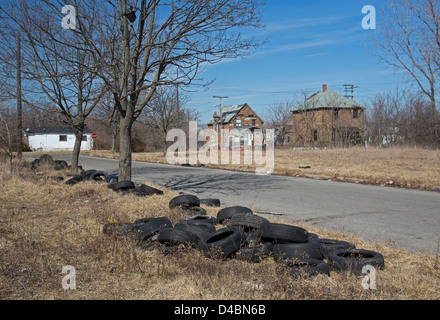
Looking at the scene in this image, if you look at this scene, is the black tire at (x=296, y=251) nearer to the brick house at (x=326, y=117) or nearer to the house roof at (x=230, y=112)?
the brick house at (x=326, y=117)

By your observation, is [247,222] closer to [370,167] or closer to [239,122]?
[370,167]

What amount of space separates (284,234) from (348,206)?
16.4 feet

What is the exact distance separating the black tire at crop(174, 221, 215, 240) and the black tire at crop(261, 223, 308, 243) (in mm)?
931

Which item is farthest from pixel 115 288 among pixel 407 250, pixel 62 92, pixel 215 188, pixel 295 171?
pixel 295 171

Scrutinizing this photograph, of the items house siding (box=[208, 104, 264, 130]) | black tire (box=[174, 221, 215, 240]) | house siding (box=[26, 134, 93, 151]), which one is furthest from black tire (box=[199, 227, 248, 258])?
house siding (box=[208, 104, 264, 130])

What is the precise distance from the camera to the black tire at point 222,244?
4.94 meters

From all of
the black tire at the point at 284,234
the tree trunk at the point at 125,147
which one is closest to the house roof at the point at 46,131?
the tree trunk at the point at 125,147

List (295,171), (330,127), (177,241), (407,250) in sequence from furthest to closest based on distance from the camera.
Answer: (330,127) → (295,171) → (407,250) → (177,241)

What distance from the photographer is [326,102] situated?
5291 centimetres

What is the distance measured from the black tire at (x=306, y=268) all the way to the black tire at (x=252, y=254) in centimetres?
35

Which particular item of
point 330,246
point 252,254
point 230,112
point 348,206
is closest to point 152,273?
point 252,254
